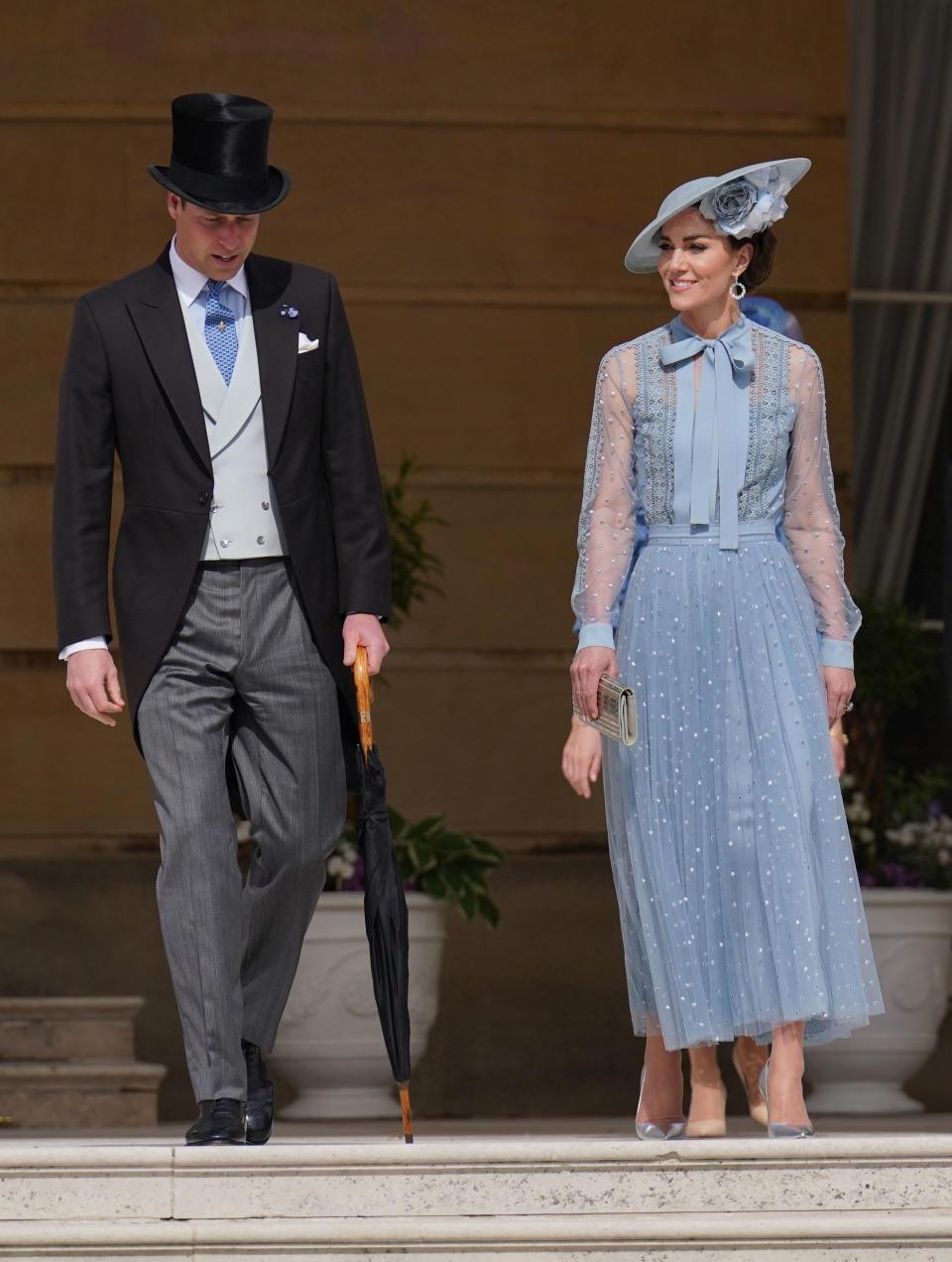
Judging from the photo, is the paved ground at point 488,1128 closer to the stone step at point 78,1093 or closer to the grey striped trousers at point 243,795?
the stone step at point 78,1093

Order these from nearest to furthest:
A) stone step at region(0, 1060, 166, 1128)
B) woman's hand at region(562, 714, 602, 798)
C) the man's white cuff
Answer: the man's white cuff, woman's hand at region(562, 714, 602, 798), stone step at region(0, 1060, 166, 1128)

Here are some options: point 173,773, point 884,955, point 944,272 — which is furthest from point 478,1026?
point 173,773

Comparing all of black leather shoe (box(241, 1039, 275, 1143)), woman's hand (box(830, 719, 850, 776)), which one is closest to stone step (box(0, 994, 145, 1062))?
black leather shoe (box(241, 1039, 275, 1143))

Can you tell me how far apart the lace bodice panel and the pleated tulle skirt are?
0.06 m

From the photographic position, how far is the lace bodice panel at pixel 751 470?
191 inches

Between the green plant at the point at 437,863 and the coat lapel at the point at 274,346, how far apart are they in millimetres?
3110

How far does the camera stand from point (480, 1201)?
159 inches

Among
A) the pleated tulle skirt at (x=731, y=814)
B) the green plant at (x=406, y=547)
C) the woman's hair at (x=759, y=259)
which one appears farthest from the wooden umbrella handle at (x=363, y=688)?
the green plant at (x=406, y=547)

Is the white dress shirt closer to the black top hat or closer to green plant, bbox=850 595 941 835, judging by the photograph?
the black top hat

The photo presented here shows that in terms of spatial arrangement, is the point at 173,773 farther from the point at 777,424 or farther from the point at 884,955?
the point at 884,955

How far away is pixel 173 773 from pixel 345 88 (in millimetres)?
4586

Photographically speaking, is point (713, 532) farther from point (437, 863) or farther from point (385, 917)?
point (437, 863)

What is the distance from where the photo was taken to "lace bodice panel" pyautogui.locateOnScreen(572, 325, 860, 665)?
486 cm

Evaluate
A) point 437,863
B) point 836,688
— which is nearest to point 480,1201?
point 836,688
